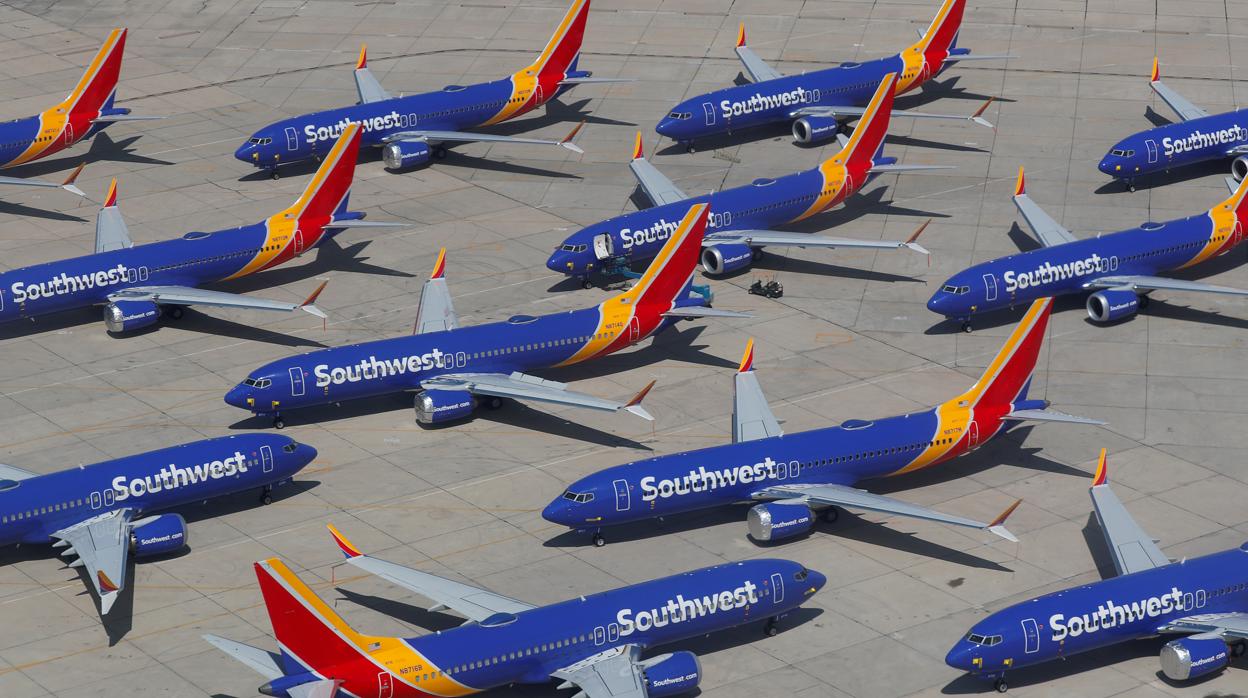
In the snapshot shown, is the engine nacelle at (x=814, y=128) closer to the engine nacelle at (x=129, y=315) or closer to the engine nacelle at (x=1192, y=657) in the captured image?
the engine nacelle at (x=129, y=315)

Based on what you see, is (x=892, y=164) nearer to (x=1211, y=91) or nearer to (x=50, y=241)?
(x=1211, y=91)

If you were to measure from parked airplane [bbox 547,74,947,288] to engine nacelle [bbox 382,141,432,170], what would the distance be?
1411cm

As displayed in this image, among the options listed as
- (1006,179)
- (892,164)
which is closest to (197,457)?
(892,164)

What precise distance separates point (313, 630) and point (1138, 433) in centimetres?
4238

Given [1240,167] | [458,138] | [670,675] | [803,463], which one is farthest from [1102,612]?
[458,138]

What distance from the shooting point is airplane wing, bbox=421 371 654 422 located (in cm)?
8619

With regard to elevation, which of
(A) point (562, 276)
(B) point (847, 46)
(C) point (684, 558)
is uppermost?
(B) point (847, 46)

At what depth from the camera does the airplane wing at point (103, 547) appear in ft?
233

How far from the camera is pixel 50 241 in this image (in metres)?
107

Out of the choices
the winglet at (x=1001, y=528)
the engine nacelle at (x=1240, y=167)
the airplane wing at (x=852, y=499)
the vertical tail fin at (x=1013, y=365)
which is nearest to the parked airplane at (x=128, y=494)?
the airplane wing at (x=852, y=499)

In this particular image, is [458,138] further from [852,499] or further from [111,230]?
[852,499]

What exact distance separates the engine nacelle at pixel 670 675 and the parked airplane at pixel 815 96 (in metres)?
56.8

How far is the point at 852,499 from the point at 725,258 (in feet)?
90.0

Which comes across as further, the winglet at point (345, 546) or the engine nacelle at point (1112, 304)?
the engine nacelle at point (1112, 304)
